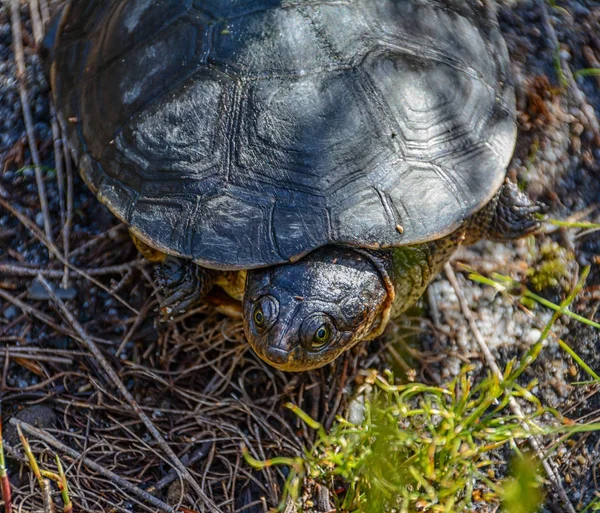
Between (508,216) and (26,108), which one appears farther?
(26,108)

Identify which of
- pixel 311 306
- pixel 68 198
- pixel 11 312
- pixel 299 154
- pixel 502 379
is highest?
pixel 299 154

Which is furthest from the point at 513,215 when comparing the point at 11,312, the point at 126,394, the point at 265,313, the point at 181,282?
the point at 11,312

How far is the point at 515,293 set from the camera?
311cm

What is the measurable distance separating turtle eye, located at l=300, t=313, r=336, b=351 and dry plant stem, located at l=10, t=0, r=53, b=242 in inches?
52.5

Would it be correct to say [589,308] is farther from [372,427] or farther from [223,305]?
[223,305]

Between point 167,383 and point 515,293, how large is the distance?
1.58 m

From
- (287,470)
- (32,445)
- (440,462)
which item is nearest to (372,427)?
(440,462)

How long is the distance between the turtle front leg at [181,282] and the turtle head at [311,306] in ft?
0.89

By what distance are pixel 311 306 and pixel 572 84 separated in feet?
6.29

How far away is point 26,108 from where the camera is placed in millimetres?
3215

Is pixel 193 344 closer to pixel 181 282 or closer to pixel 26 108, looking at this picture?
pixel 181 282

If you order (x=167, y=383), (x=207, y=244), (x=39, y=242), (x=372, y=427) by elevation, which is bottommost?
(x=167, y=383)

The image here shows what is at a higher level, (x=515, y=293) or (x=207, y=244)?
(x=207, y=244)

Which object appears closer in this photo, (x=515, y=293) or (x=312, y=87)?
(x=312, y=87)
